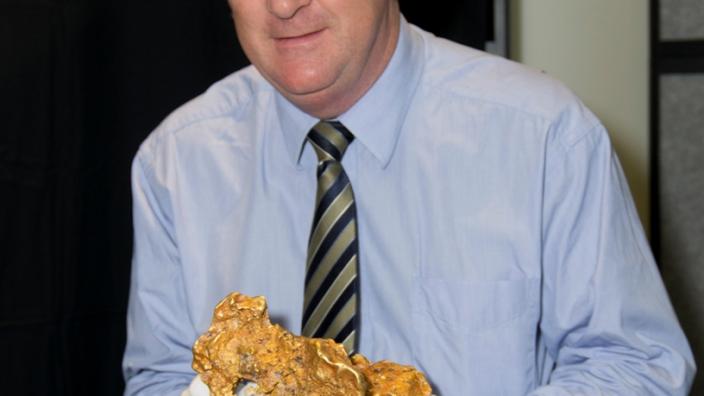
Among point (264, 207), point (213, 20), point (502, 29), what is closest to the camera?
point (264, 207)

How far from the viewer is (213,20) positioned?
1.72 m

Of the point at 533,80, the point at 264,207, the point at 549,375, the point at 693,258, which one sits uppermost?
the point at 533,80

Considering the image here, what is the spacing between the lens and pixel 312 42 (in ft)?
3.61

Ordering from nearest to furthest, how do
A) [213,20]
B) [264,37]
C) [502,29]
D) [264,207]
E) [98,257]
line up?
[264,37] → [264,207] → [98,257] → [213,20] → [502,29]

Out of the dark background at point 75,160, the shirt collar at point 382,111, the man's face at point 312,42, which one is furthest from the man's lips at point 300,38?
the dark background at point 75,160

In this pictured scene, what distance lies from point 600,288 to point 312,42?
1.18ft

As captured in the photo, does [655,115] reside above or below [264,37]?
below

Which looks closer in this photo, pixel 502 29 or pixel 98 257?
pixel 98 257

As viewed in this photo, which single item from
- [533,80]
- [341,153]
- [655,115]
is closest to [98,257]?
[341,153]

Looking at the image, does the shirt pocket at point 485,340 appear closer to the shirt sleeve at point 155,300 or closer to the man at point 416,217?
the man at point 416,217

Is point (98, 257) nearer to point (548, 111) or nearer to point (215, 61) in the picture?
point (215, 61)

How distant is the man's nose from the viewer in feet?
3.57

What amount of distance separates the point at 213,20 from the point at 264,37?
24.1 inches

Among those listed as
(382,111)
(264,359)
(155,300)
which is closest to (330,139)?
(382,111)
